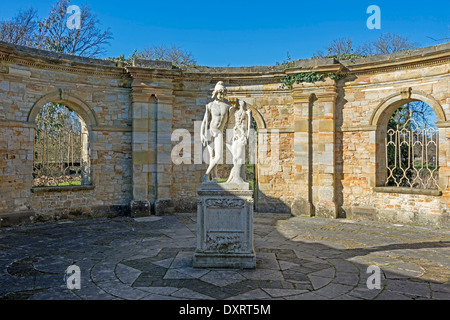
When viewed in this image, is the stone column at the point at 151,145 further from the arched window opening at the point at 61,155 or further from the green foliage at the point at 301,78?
the green foliage at the point at 301,78

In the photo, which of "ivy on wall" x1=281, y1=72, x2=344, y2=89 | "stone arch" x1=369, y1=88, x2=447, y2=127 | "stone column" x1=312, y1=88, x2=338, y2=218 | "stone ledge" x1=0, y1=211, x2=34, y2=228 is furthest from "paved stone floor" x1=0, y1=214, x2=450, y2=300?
"ivy on wall" x1=281, y1=72, x2=344, y2=89

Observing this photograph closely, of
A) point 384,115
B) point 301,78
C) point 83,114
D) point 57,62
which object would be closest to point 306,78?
point 301,78

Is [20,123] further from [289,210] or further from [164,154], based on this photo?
[289,210]

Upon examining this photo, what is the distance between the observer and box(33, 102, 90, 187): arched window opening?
9.62 meters

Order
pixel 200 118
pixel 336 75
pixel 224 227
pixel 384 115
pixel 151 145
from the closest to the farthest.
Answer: pixel 224 227 < pixel 384 115 < pixel 336 75 < pixel 151 145 < pixel 200 118

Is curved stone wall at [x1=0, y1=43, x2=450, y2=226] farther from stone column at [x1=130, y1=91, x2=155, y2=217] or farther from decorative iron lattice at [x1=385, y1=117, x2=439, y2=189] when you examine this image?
decorative iron lattice at [x1=385, y1=117, x2=439, y2=189]

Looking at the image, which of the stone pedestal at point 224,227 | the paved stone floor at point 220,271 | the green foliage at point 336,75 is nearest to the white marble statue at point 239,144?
the stone pedestal at point 224,227

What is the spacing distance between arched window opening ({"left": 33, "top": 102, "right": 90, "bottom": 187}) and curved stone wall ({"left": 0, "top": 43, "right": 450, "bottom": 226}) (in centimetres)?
55

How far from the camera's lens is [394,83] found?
367 inches

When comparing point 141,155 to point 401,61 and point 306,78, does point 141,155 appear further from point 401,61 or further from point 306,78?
point 401,61

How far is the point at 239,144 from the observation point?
5.55m

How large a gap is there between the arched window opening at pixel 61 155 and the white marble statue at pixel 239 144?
6202mm

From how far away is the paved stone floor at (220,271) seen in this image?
167 inches

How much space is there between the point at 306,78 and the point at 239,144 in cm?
561
